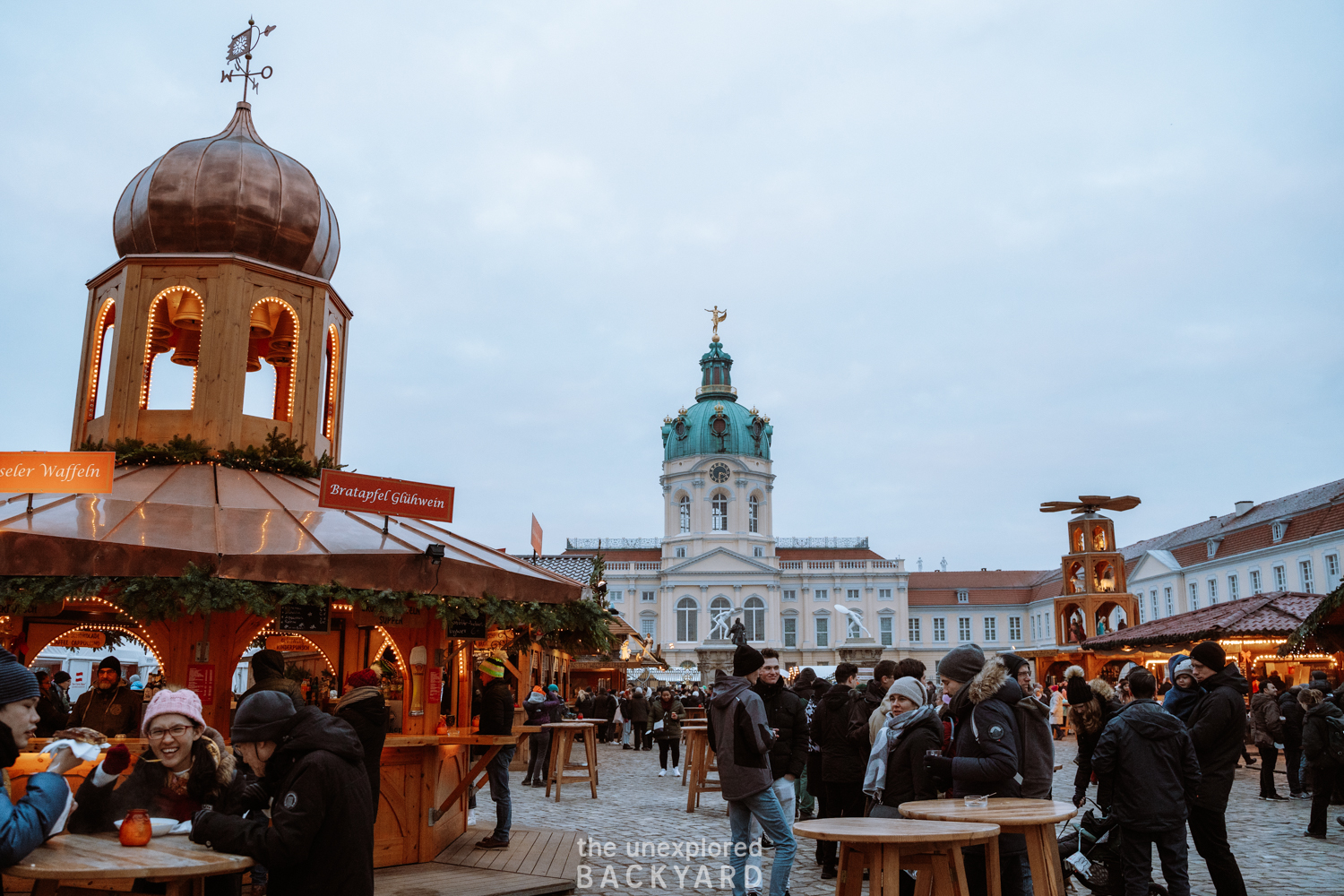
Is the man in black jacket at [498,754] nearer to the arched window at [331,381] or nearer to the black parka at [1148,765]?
the arched window at [331,381]

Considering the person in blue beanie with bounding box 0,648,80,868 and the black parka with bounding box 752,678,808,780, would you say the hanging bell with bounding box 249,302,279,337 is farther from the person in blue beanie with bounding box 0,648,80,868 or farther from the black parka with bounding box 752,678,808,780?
the person in blue beanie with bounding box 0,648,80,868

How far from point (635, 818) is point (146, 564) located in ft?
22.2

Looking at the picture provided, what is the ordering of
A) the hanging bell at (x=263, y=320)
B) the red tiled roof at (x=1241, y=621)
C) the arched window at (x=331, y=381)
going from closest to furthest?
the hanging bell at (x=263, y=320) → the arched window at (x=331, y=381) → the red tiled roof at (x=1241, y=621)

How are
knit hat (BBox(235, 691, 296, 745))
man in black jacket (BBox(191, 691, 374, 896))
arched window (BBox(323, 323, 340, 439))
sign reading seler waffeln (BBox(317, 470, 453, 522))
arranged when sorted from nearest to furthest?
man in black jacket (BBox(191, 691, 374, 896))
knit hat (BBox(235, 691, 296, 745))
sign reading seler waffeln (BBox(317, 470, 453, 522))
arched window (BBox(323, 323, 340, 439))

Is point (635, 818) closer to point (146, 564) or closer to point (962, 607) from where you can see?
point (146, 564)

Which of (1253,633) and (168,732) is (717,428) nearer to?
(1253,633)

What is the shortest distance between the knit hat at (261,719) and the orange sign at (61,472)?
4.79 m

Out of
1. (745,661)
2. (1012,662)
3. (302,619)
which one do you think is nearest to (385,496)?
(302,619)

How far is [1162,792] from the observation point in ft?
19.7

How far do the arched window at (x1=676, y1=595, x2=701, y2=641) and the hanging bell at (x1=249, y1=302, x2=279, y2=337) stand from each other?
201ft

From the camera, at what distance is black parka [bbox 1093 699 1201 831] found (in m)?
6.02

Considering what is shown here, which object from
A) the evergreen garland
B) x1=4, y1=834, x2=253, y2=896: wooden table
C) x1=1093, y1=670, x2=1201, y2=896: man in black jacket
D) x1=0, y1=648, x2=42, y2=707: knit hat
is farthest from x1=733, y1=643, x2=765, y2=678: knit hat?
x1=0, y1=648, x2=42, y2=707: knit hat

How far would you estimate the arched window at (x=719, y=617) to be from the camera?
67.8 metres

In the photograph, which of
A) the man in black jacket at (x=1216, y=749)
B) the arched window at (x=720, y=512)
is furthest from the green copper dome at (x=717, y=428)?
the man in black jacket at (x=1216, y=749)
